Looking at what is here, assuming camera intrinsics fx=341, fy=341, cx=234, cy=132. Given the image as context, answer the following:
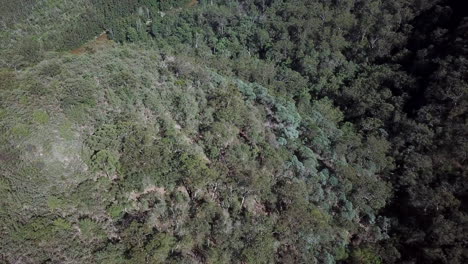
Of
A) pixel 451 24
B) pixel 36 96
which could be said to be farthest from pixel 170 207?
pixel 451 24

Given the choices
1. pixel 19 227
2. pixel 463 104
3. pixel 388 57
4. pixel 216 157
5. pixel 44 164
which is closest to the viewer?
pixel 19 227

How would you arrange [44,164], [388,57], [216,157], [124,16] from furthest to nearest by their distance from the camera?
[124,16], [388,57], [216,157], [44,164]

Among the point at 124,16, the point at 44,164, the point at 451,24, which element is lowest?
the point at 124,16

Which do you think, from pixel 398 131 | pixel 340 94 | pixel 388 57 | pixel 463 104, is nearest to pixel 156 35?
pixel 340 94

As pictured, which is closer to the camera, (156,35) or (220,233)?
(220,233)

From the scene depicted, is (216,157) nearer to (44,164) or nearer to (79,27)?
(44,164)

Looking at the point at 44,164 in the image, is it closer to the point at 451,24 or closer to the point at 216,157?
the point at 216,157

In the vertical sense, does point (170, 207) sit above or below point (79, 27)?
above
